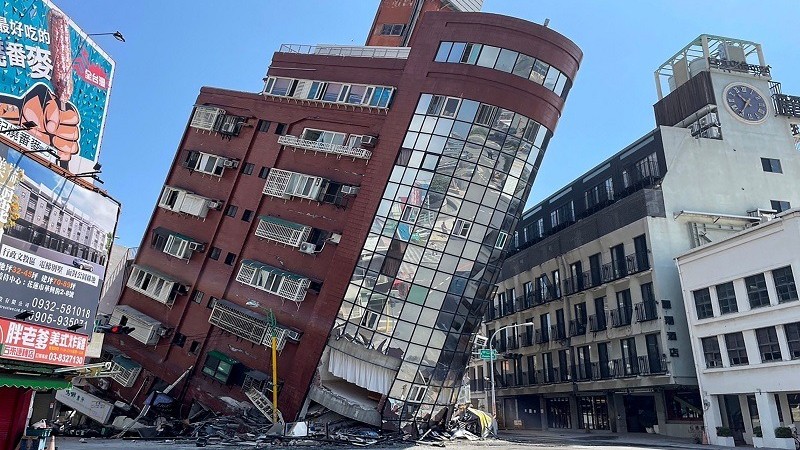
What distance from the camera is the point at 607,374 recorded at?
48.2 metres

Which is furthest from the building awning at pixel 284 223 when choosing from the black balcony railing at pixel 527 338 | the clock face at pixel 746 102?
the clock face at pixel 746 102

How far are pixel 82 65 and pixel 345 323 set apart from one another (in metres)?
21.0

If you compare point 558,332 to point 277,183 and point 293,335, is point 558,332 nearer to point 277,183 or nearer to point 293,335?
point 293,335

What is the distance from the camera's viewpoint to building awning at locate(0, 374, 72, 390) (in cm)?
2164

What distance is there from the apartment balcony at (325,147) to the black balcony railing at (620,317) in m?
25.3

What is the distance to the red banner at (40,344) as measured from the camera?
2138 centimetres

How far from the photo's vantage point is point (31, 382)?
22688 mm

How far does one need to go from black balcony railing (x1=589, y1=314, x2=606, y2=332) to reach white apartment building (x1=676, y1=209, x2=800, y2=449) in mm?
9714

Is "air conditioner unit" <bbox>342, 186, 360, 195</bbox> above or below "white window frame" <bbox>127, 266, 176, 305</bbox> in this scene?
above

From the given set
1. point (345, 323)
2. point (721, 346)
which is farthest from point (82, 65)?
point (721, 346)

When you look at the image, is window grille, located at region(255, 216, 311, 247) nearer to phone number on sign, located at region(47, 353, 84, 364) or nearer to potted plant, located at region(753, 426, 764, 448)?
phone number on sign, located at region(47, 353, 84, 364)

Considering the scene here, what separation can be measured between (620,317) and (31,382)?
41529mm

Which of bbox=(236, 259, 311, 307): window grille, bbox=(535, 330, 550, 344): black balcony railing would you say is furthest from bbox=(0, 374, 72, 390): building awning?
bbox=(535, 330, 550, 344): black balcony railing

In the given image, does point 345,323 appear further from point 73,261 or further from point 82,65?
point 82,65
